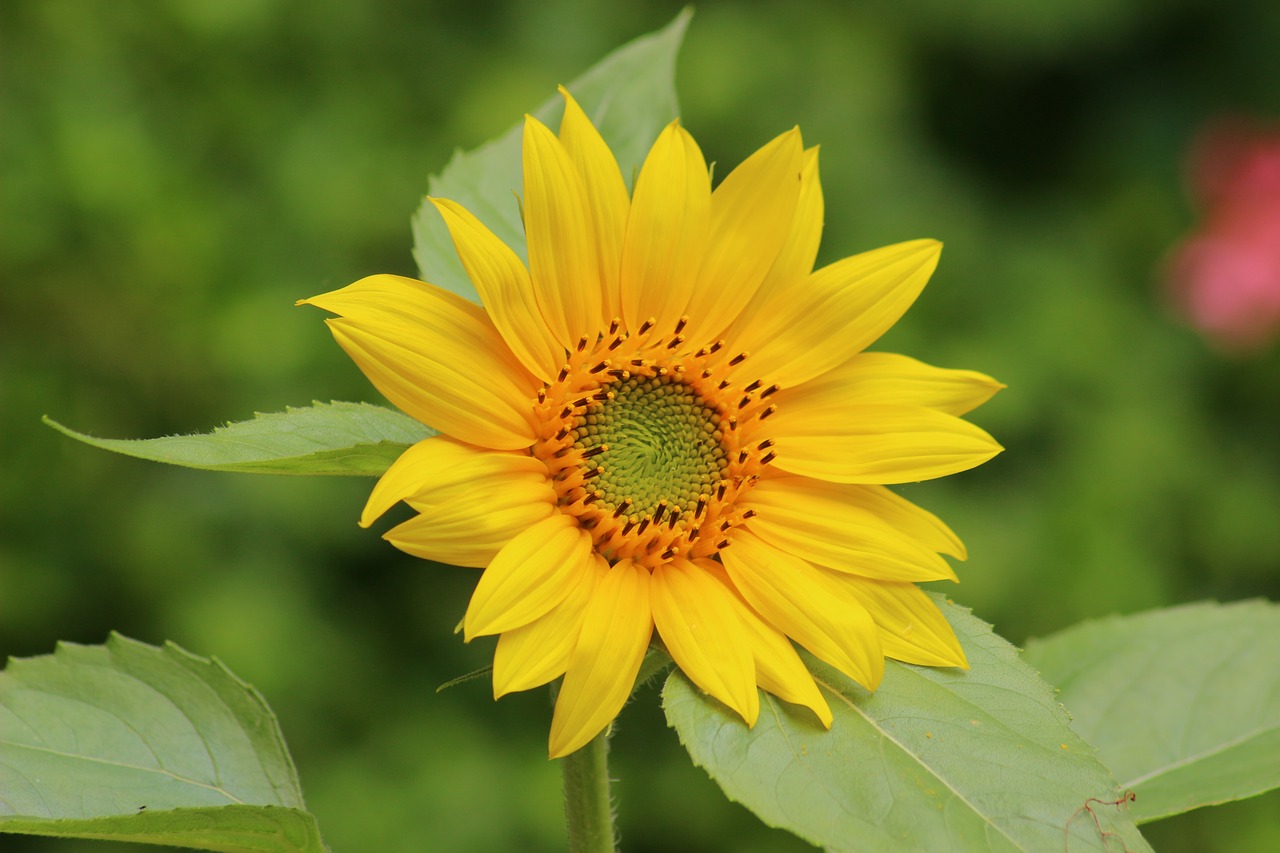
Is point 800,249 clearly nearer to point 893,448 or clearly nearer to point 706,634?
point 893,448

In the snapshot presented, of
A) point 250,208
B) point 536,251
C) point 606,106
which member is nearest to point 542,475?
point 536,251

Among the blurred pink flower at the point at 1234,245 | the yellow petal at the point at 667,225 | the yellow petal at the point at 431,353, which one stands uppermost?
the blurred pink flower at the point at 1234,245

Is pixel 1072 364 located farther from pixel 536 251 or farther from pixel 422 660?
pixel 536 251

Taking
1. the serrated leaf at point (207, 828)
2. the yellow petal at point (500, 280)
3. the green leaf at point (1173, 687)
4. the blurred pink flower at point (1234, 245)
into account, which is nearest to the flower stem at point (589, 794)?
the serrated leaf at point (207, 828)

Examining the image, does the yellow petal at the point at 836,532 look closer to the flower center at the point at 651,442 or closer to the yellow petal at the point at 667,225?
the flower center at the point at 651,442

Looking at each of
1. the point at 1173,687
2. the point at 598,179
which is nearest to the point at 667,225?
the point at 598,179

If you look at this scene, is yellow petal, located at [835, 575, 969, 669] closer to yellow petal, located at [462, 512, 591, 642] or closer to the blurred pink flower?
yellow petal, located at [462, 512, 591, 642]
